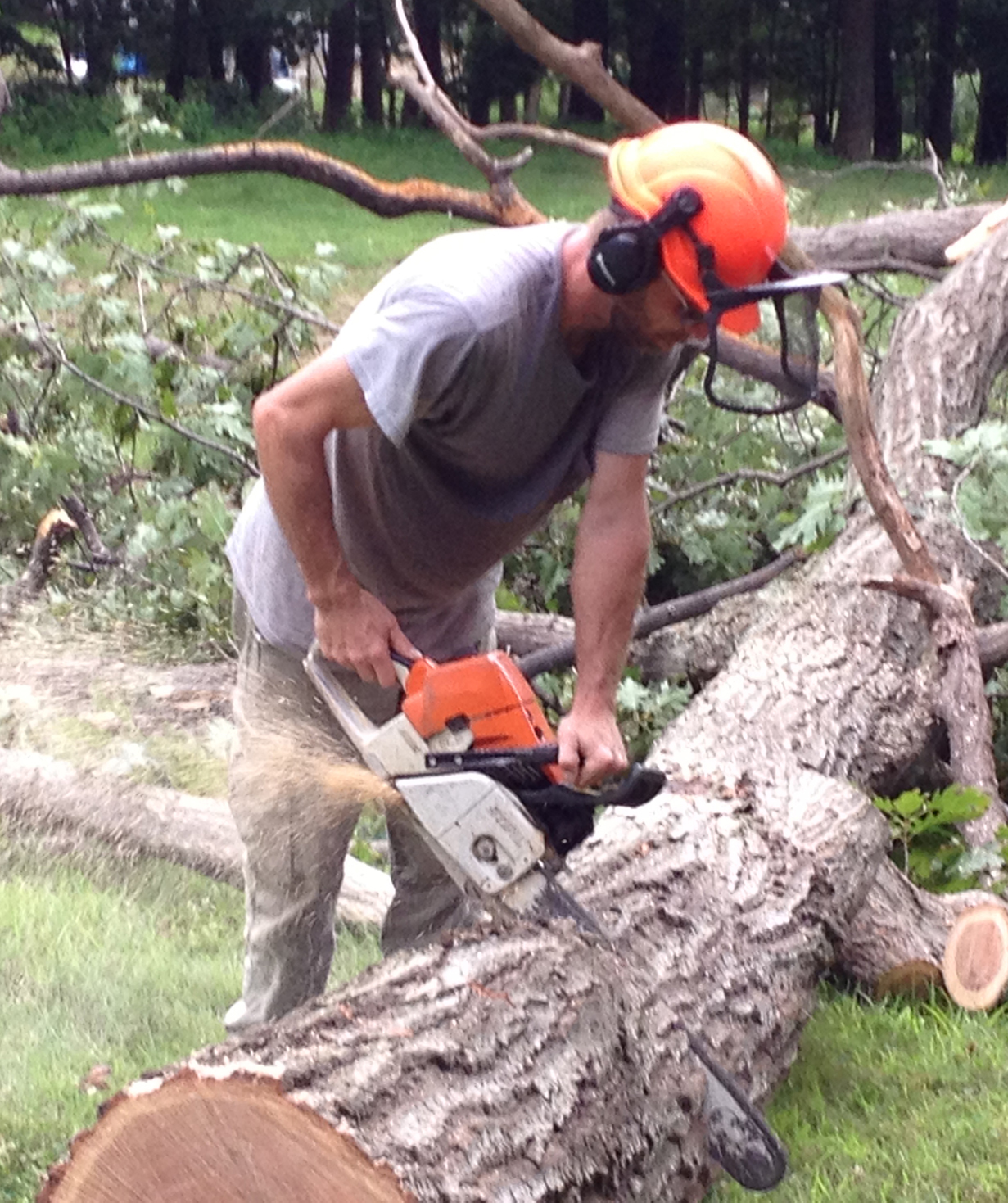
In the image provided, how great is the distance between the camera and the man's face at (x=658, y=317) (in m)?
1.90

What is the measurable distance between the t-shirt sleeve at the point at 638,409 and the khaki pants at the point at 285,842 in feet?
1.93

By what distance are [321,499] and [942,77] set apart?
24.5ft

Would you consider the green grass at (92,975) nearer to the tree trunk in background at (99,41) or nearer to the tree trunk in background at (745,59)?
the tree trunk in background at (99,41)

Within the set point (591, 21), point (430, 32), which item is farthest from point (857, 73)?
point (430, 32)

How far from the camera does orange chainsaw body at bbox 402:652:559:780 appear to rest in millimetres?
2004

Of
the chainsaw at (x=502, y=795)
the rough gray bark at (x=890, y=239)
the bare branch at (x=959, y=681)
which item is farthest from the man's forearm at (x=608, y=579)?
the rough gray bark at (x=890, y=239)

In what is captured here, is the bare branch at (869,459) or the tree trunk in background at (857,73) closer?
the bare branch at (869,459)

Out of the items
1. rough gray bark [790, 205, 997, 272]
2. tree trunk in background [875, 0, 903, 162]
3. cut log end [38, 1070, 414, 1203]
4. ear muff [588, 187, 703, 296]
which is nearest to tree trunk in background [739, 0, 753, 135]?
tree trunk in background [875, 0, 903, 162]

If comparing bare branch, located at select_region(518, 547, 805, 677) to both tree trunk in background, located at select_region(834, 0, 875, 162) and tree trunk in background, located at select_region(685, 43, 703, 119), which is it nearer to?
tree trunk in background, located at select_region(685, 43, 703, 119)

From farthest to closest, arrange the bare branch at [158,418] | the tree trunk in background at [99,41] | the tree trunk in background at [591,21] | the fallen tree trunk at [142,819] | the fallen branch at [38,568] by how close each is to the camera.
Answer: the tree trunk in background at [99,41]
the tree trunk in background at [591,21]
the fallen branch at [38,568]
the bare branch at [158,418]
the fallen tree trunk at [142,819]

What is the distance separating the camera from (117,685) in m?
4.27

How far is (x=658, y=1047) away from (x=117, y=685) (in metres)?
2.70

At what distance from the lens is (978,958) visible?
9.35 feet

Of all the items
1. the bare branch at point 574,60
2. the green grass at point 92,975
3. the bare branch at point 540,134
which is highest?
the bare branch at point 574,60
